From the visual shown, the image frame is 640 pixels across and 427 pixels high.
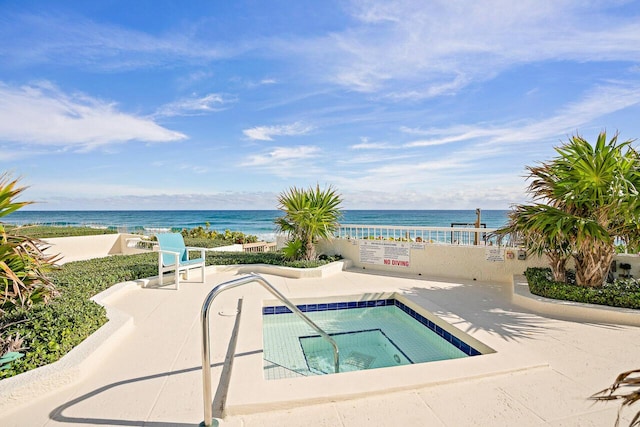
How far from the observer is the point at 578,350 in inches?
112

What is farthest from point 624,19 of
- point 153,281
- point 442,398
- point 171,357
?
point 153,281

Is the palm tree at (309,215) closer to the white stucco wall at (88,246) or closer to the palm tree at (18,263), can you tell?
the palm tree at (18,263)

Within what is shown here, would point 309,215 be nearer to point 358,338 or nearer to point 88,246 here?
point 358,338

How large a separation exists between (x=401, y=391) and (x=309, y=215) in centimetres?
506

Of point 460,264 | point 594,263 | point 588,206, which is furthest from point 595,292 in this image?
point 460,264

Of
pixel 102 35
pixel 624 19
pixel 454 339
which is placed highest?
pixel 102 35

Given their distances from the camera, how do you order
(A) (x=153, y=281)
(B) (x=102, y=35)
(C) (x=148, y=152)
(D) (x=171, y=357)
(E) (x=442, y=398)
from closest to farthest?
(E) (x=442, y=398)
(D) (x=171, y=357)
(A) (x=153, y=281)
(B) (x=102, y=35)
(C) (x=148, y=152)

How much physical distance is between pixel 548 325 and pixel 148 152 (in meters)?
22.3

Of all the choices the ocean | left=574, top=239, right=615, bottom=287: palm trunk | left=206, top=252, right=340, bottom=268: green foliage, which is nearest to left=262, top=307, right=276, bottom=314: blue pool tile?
left=206, top=252, right=340, bottom=268: green foliage

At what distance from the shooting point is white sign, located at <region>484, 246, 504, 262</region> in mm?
5805

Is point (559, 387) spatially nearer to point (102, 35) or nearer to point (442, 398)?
point (442, 398)

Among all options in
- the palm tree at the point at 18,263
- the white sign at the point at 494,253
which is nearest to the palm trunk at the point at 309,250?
the white sign at the point at 494,253

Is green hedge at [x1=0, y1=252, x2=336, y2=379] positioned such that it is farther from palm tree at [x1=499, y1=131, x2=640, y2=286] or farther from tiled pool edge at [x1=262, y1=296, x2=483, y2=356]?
palm tree at [x1=499, y1=131, x2=640, y2=286]

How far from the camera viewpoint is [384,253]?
6.97 metres
